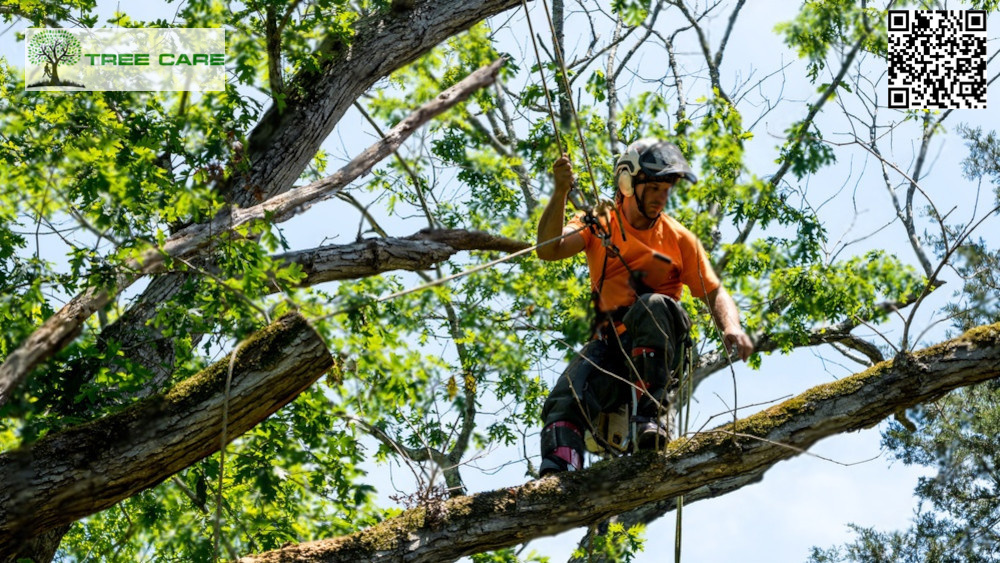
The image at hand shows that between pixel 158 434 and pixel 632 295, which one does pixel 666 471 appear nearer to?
pixel 632 295

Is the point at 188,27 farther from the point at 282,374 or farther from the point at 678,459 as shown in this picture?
the point at 678,459

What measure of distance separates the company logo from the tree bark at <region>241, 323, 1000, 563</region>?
4446 millimetres

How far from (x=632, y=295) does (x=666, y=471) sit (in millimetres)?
898

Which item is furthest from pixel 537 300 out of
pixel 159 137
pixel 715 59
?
pixel 159 137

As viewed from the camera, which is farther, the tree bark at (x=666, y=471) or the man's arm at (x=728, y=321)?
the man's arm at (x=728, y=321)

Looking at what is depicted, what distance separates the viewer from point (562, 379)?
17.1ft

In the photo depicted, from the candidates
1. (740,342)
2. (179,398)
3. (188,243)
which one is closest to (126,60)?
(188,243)

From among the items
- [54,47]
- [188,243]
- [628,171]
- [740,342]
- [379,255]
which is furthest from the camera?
[54,47]

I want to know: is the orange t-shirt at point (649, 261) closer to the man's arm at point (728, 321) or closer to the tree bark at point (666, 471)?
the man's arm at point (728, 321)

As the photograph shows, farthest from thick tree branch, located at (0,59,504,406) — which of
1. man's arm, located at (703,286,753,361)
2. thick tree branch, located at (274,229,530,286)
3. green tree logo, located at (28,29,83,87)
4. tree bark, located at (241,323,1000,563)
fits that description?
green tree logo, located at (28,29,83,87)

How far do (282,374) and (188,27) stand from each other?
465cm

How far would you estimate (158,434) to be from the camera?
457cm

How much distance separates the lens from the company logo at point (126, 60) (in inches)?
322

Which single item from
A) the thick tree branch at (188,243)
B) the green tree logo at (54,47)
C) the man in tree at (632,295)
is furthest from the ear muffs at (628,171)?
the green tree logo at (54,47)
